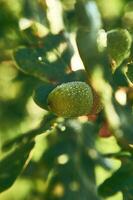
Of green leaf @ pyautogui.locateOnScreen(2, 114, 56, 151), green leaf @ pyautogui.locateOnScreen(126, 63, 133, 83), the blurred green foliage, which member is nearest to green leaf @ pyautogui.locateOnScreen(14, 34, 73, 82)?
the blurred green foliage

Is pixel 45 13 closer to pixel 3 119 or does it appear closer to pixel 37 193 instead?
pixel 3 119

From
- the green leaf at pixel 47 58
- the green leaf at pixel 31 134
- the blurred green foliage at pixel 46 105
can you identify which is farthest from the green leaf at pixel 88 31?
the green leaf at pixel 31 134

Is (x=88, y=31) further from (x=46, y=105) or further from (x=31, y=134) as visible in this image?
(x=31, y=134)

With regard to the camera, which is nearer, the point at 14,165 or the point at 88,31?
the point at 88,31

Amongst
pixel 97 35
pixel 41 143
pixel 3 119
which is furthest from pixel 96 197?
pixel 97 35

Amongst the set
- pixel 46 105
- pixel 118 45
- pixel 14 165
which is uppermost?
pixel 118 45

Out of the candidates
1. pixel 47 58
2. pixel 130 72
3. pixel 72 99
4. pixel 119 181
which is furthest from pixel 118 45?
pixel 119 181
